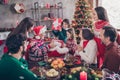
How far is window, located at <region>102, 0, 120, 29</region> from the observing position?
823 cm

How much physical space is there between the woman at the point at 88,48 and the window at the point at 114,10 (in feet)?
16.1

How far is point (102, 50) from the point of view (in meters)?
3.62

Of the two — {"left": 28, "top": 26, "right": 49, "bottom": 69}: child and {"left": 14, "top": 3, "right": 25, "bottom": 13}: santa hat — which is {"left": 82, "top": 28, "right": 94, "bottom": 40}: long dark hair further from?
{"left": 14, "top": 3, "right": 25, "bottom": 13}: santa hat

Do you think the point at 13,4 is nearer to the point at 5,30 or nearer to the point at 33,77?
the point at 5,30

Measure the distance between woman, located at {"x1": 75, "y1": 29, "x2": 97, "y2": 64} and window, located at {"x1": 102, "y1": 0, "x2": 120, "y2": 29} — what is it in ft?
16.1

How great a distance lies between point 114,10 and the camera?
830 cm

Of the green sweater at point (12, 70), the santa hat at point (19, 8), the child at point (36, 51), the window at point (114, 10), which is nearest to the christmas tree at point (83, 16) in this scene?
the window at point (114, 10)

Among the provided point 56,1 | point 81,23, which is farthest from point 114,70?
point 56,1

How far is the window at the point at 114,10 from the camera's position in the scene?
27.0ft

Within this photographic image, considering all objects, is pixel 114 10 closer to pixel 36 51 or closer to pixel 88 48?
pixel 88 48

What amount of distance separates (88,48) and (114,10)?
5.21m

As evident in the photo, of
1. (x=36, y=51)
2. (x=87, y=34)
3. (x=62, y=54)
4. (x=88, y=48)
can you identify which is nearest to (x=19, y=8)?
(x=62, y=54)

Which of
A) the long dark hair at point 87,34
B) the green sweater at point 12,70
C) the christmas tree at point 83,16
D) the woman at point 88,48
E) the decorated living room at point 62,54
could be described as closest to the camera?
the green sweater at point 12,70

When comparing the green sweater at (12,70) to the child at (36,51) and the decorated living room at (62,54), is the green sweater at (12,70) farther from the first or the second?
the child at (36,51)
